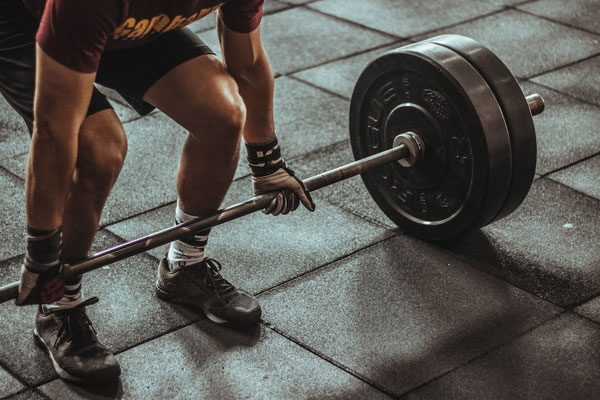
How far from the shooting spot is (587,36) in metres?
4.99

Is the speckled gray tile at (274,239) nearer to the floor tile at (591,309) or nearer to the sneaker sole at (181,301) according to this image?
the sneaker sole at (181,301)

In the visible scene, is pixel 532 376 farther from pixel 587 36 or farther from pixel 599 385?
pixel 587 36

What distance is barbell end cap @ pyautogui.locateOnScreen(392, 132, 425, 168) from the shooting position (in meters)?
3.04

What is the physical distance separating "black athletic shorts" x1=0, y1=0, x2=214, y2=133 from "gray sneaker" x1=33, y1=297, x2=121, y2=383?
560 millimetres

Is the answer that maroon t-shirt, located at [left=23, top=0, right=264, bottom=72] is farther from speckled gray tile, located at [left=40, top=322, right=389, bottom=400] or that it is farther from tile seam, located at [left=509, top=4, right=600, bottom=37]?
tile seam, located at [left=509, top=4, right=600, bottom=37]

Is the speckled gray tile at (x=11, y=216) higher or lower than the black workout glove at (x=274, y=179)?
lower

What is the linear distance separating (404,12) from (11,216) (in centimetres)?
284

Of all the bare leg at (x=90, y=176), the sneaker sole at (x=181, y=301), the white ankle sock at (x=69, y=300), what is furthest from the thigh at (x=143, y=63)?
the sneaker sole at (x=181, y=301)

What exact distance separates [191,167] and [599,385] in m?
1.28

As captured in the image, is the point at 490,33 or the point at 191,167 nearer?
the point at 191,167

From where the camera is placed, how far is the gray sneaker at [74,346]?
2.50 metres

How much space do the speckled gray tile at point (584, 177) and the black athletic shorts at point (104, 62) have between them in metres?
1.68

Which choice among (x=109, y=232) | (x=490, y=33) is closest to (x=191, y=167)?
(x=109, y=232)

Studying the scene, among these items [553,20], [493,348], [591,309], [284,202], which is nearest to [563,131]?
[591,309]
